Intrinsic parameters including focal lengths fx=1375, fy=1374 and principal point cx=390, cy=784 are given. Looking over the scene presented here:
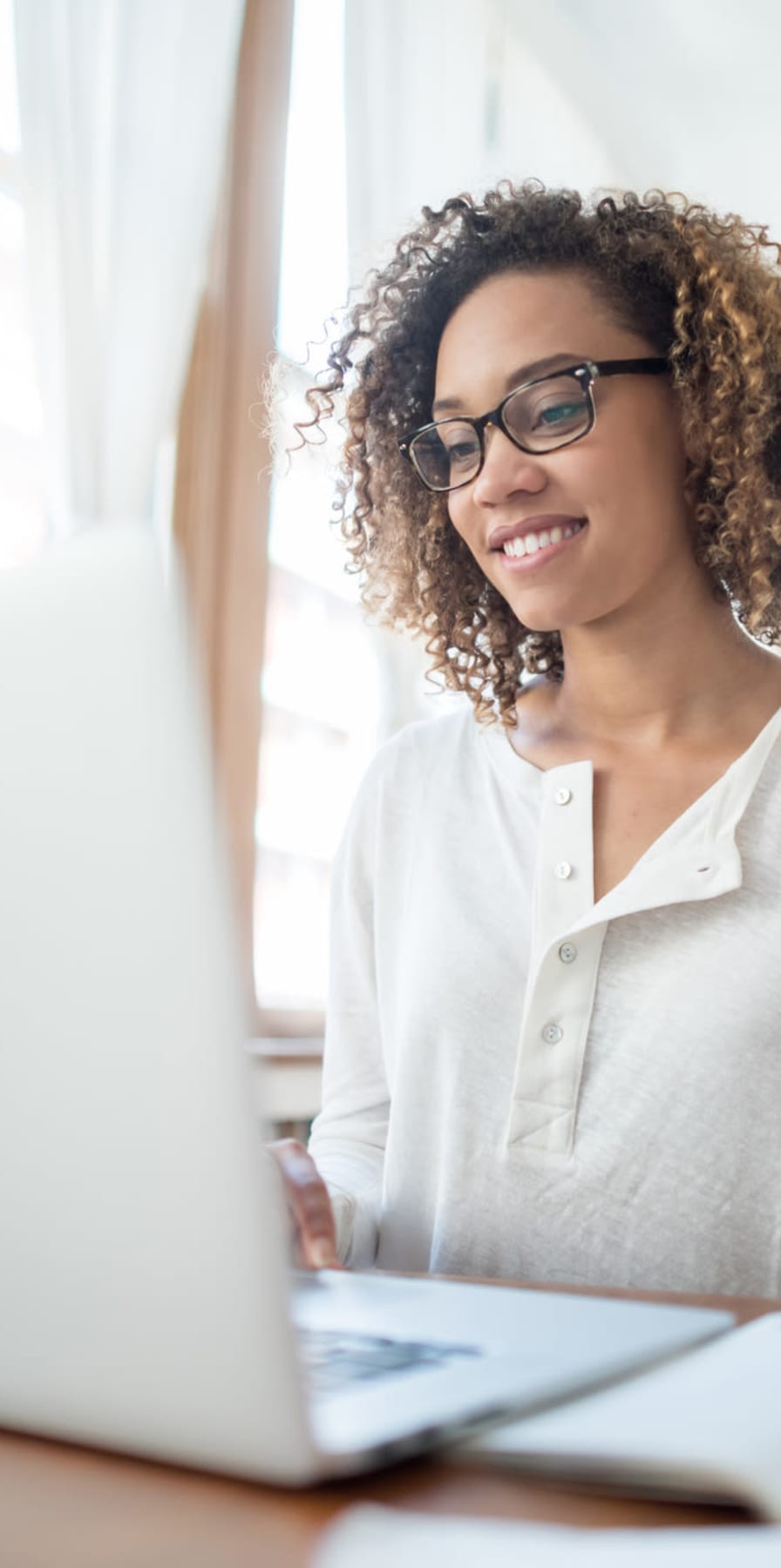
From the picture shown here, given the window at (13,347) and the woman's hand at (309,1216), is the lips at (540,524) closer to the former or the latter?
the woman's hand at (309,1216)

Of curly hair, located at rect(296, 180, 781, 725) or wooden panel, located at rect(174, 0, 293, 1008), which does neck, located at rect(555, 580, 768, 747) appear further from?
wooden panel, located at rect(174, 0, 293, 1008)

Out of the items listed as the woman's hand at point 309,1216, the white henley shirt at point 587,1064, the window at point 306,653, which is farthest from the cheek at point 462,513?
the window at point 306,653

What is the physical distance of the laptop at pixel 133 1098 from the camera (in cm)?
37

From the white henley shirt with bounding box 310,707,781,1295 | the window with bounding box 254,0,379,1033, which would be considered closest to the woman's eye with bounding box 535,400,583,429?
the white henley shirt with bounding box 310,707,781,1295

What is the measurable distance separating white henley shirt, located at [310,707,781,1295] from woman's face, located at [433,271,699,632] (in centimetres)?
19

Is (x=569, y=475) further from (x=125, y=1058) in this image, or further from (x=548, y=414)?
(x=125, y=1058)

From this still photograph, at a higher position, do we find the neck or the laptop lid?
the neck

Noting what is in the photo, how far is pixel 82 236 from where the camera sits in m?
2.53

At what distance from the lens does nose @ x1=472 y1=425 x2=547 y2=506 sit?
1.26 meters

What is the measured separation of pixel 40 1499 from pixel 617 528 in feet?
3.36

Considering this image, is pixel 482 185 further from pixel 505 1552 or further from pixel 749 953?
pixel 505 1552

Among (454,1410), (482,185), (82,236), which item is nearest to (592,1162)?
(454,1410)

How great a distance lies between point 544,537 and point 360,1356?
2.97 feet

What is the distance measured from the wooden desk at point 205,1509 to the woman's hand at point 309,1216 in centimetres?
43
